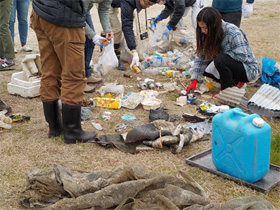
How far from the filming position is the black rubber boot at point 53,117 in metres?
3.51

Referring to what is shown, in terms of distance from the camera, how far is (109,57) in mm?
5945

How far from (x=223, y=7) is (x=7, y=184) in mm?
3900

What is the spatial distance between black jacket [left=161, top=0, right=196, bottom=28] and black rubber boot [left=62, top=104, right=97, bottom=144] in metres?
3.62

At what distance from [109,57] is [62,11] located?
2.87 meters

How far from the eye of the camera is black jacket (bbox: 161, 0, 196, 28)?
21.1ft

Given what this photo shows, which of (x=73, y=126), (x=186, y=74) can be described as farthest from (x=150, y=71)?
(x=73, y=126)

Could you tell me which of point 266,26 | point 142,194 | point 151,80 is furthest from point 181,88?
point 266,26

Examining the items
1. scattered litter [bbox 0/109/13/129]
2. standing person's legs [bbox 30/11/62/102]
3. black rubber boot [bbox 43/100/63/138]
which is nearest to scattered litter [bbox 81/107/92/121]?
black rubber boot [bbox 43/100/63/138]

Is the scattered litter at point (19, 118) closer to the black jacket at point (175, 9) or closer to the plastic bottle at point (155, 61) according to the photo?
the plastic bottle at point (155, 61)

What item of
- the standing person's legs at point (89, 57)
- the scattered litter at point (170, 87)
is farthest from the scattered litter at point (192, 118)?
the standing person's legs at point (89, 57)

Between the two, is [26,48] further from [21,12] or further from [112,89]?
[112,89]

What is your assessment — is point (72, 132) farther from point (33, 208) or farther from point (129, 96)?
point (129, 96)

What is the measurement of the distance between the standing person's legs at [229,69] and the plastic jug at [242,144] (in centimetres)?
195

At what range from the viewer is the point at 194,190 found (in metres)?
2.58
